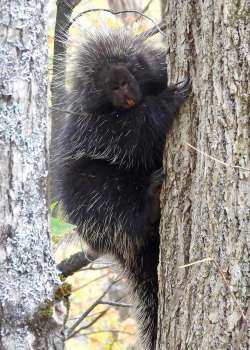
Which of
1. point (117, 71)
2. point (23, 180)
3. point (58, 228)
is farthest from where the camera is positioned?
point (117, 71)

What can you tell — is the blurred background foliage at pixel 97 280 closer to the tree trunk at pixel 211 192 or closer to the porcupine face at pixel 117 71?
the porcupine face at pixel 117 71

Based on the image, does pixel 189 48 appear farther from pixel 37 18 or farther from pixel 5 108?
pixel 5 108

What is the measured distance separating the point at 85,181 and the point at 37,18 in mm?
1354

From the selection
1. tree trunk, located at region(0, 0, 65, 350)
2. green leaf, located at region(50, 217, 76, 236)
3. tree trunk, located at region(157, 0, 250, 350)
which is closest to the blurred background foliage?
green leaf, located at region(50, 217, 76, 236)

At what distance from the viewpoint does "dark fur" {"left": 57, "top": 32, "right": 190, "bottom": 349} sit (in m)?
3.01

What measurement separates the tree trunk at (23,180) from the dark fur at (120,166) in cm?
90

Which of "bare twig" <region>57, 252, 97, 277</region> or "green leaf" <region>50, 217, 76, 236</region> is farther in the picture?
"bare twig" <region>57, 252, 97, 277</region>

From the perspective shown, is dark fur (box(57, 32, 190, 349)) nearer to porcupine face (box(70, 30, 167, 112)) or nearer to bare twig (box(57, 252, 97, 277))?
porcupine face (box(70, 30, 167, 112))

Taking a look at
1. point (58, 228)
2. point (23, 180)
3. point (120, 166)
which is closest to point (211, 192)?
point (23, 180)

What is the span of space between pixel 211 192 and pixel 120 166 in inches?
39.4

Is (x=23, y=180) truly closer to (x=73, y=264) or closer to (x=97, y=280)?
(x=73, y=264)

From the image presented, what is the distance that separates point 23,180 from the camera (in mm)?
1998

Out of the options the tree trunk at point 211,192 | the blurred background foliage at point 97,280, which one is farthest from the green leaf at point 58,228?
the tree trunk at point 211,192

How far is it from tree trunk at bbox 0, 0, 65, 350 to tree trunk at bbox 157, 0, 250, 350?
526 millimetres
